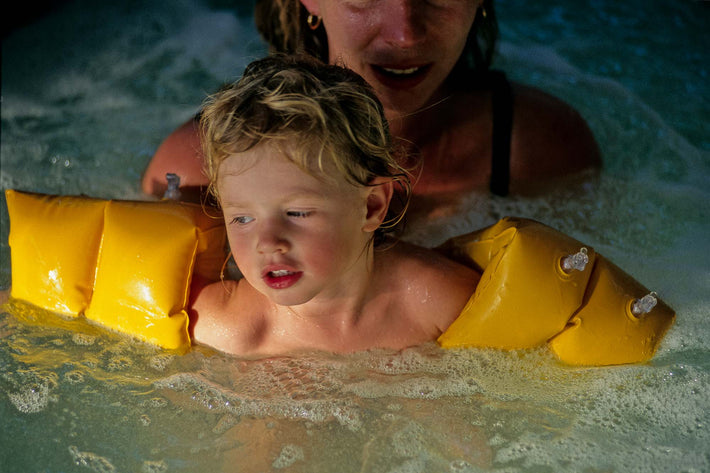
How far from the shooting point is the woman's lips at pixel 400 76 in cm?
200

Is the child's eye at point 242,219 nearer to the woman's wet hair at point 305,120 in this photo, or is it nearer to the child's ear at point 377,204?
the woman's wet hair at point 305,120

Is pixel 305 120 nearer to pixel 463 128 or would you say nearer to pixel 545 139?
pixel 463 128

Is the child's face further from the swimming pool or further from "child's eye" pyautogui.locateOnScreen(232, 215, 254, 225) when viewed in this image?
the swimming pool

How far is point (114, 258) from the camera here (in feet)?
6.07

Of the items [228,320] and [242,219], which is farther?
[228,320]

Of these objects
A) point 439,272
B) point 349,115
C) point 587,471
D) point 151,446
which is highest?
point 349,115

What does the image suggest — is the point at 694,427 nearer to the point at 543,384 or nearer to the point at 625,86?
the point at 543,384

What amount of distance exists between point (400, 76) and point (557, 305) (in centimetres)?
72

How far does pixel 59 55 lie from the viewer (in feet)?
11.6

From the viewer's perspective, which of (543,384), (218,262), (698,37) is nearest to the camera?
(543,384)

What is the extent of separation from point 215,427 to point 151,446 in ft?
0.48

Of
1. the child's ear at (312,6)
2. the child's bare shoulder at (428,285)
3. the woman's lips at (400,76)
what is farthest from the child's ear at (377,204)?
the child's ear at (312,6)

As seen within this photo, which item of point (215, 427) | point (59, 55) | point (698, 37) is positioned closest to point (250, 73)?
point (215, 427)

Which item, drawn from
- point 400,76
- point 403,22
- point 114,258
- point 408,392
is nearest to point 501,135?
Answer: point 400,76
